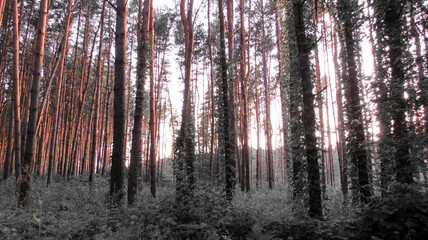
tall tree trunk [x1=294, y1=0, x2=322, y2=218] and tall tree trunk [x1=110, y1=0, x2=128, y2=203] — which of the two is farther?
tall tree trunk [x1=110, y1=0, x2=128, y2=203]

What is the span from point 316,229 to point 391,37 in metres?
5.13

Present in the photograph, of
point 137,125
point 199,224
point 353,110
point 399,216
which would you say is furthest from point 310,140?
point 137,125

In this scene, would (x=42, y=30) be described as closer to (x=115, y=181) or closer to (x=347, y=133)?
(x=115, y=181)

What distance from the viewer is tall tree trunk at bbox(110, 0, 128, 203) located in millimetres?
6051

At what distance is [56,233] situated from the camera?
12.6ft

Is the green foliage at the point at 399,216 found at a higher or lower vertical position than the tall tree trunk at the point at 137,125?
lower

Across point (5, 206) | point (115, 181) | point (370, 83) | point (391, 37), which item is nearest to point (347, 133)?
point (370, 83)

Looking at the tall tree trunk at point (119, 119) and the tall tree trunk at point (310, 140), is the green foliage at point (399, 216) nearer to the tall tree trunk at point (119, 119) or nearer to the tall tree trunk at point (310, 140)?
the tall tree trunk at point (310, 140)

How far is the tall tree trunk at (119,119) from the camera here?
605cm

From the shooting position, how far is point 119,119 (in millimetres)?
6277

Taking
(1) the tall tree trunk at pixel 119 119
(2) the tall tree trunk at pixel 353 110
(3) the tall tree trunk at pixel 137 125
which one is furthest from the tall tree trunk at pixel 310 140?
(3) the tall tree trunk at pixel 137 125

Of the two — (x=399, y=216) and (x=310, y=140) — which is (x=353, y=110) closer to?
(x=310, y=140)

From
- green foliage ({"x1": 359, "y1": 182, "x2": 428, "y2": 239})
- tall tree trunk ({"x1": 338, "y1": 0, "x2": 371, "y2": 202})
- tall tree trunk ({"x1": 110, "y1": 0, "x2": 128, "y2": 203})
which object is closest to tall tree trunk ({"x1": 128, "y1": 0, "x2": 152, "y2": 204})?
→ tall tree trunk ({"x1": 110, "y1": 0, "x2": 128, "y2": 203})

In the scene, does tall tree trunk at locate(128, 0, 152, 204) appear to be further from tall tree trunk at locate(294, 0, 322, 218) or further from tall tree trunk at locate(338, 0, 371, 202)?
tall tree trunk at locate(338, 0, 371, 202)
